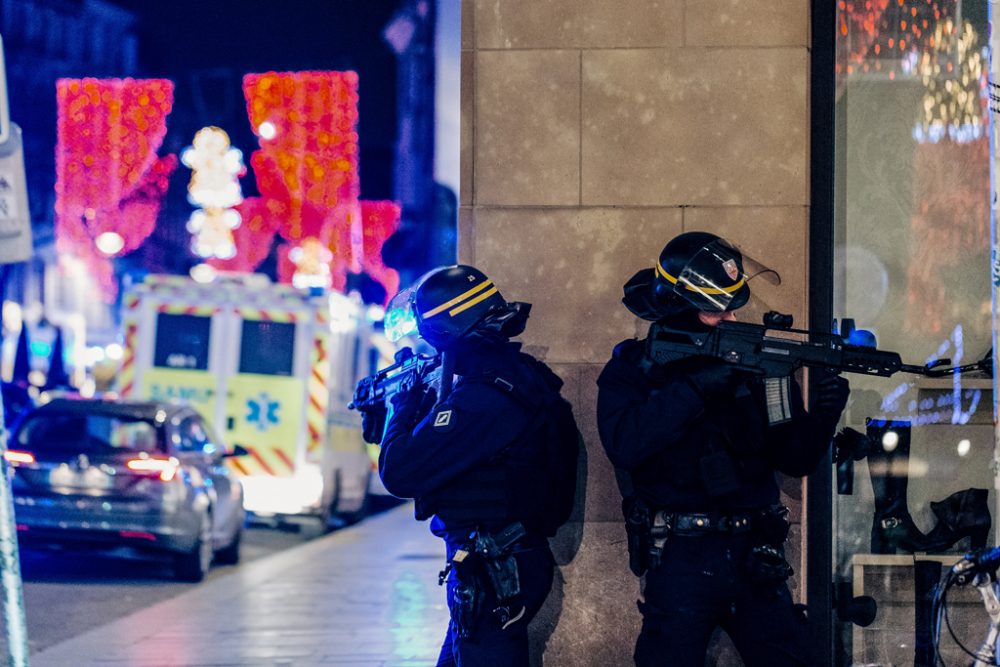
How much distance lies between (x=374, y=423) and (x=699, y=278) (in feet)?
4.39

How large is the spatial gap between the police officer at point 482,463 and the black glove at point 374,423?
311 mm

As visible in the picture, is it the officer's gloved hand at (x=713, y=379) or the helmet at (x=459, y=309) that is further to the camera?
the helmet at (x=459, y=309)

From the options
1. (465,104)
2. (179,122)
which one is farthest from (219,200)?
(179,122)

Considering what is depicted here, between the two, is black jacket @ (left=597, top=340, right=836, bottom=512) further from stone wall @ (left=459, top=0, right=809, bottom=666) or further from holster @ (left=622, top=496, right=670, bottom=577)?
stone wall @ (left=459, top=0, right=809, bottom=666)

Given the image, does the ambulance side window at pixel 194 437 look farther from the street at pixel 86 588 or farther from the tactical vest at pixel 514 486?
the tactical vest at pixel 514 486

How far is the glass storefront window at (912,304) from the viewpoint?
5523 mm

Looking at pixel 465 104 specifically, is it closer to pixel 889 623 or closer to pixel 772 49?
pixel 772 49

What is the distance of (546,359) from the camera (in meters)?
5.78

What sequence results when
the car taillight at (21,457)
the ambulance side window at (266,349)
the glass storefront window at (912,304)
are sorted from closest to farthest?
the glass storefront window at (912,304), the car taillight at (21,457), the ambulance side window at (266,349)

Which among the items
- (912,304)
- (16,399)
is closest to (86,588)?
(16,399)

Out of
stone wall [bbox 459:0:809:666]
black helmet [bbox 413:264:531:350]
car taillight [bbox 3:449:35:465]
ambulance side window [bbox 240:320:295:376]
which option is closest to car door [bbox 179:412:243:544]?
car taillight [bbox 3:449:35:465]

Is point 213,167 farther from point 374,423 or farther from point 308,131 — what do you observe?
point 374,423

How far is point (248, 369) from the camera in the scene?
50.4 feet

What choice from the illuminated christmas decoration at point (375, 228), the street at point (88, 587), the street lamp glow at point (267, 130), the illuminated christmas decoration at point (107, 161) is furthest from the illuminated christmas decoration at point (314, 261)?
the street at point (88, 587)
